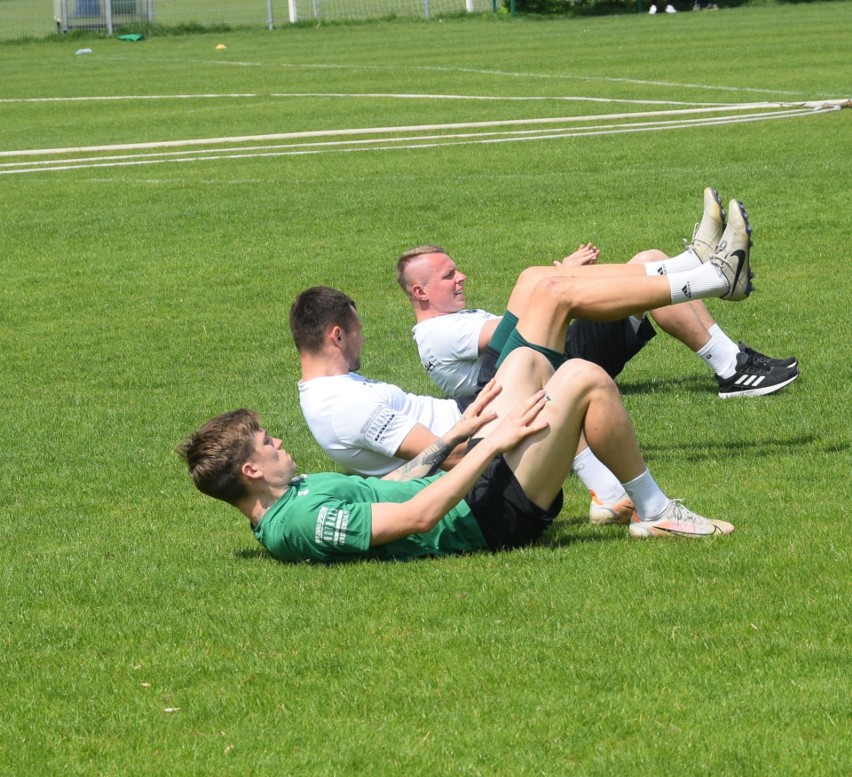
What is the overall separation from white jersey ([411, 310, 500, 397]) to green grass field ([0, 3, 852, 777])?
2.91 feet

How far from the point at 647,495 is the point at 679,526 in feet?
0.60

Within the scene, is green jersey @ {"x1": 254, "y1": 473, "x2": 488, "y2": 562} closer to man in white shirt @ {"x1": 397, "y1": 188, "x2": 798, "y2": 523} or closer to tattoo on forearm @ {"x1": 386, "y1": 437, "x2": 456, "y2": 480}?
tattoo on forearm @ {"x1": 386, "y1": 437, "x2": 456, "y2": 480}

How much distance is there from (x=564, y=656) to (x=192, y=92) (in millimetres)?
27254

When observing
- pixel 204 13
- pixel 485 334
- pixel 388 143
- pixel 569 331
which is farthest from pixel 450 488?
pixel 204 13

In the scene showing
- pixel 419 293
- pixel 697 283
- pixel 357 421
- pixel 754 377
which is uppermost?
pixel 697 283

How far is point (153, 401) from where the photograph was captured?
969cm

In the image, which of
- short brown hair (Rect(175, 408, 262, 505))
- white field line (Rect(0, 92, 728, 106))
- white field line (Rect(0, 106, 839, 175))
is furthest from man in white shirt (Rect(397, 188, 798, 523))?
white field line (Rect(0, 92, 728, 106))

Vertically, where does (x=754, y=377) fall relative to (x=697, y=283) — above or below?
below

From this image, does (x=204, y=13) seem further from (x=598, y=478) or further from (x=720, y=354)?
(x=598, y=478)

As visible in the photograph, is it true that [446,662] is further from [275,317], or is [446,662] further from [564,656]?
[275,317]

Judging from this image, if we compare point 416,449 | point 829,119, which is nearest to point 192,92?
point 829,119

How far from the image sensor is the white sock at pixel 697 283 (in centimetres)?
677

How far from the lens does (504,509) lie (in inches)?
A: 238

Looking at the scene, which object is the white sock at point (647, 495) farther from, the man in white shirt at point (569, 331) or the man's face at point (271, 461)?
the man's face at point (271, 461)
